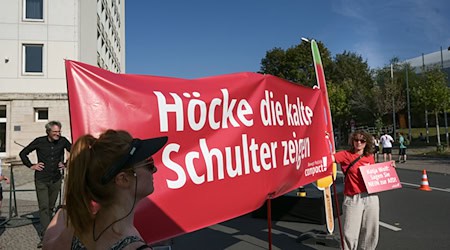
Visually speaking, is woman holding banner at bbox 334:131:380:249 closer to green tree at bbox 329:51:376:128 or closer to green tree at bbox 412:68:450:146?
green tree at bbox 412:68:450:146

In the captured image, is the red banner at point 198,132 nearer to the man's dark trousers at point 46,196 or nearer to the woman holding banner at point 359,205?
the woman holding banner at point 359,205

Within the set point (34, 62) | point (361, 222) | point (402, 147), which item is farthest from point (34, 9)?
point (361, 222)

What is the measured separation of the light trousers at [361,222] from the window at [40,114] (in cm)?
2092

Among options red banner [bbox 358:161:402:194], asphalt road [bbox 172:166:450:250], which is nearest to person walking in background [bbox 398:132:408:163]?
asphalt road [bbox 172:166:450:250]

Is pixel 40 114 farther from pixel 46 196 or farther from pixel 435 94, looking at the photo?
pixel 435 94

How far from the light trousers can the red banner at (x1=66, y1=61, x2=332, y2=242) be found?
0.78 m

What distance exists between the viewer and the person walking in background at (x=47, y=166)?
5.80m

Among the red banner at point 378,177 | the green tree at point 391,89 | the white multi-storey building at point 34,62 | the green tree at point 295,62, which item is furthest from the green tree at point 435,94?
the red banner at point 378,177

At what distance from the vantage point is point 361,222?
13.1 ft

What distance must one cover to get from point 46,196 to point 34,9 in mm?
20010

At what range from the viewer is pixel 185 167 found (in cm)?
250

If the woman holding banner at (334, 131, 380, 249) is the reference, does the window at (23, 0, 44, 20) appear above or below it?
above

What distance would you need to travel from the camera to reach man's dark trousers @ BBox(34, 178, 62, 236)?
581cm

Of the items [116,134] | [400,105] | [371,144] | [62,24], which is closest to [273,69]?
[400,105]
